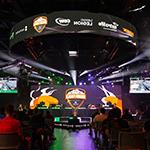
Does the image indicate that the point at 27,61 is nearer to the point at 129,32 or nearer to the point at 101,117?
the point at 101,117

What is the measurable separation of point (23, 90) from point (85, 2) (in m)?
15.0

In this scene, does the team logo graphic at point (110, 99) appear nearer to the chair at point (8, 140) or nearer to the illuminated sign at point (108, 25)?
the illuminated sign at point (108, 25)

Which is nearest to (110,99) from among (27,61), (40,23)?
(27,61)

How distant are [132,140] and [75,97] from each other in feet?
64.9

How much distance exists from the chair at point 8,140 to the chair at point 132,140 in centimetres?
204

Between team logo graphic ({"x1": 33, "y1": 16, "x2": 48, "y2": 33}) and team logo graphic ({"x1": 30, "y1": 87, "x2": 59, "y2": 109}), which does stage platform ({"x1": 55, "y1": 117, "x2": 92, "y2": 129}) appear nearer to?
team logo graphic ({"x1": 30, "y1": 87, "x2": 59, "y2": 109})

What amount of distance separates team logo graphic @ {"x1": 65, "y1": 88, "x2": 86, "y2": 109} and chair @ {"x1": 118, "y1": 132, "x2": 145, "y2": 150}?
1950 cm

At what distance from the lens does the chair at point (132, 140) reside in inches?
266

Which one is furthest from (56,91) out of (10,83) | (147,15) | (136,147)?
(136,147)

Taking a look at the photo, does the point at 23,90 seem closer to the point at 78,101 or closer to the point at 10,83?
the point at 10,83

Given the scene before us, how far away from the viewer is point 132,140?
6.76 m

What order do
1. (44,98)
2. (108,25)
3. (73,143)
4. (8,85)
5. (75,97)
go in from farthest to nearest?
(75,97) → (44,98) → (8,85) → (73,143) → (108,25)

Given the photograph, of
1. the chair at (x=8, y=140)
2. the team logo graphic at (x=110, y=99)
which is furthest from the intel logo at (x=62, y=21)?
the team logo graphic at (x=110, y=99)

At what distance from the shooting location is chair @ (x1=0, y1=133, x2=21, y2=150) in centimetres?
603
